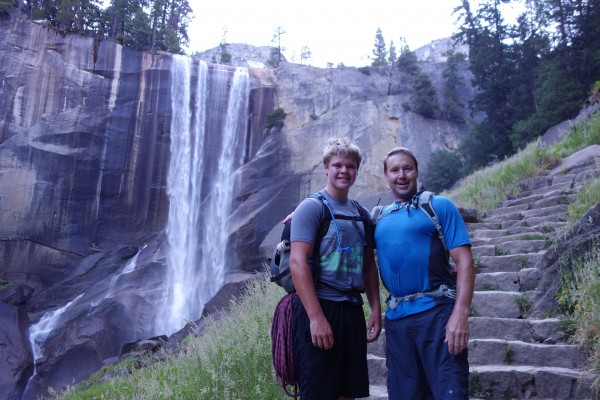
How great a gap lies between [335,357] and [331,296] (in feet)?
1.06

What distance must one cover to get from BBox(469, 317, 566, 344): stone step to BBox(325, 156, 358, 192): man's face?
9.18 ft

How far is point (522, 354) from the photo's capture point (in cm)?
443

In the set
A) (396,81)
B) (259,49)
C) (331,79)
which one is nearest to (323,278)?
(331,79)

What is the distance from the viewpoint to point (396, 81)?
A: 102 feet

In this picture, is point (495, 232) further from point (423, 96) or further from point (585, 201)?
point (423, 96)

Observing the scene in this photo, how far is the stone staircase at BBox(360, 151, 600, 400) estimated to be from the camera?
4016 mm

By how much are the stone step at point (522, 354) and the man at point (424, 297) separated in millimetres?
1959

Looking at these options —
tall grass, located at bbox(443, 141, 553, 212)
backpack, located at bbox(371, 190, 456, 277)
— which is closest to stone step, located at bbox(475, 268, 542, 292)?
backpack, located at bbox(371, 190, 456, 277)

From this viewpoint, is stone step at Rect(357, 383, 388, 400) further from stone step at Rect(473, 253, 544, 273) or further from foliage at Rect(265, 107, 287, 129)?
foliage at Rect(265, 107, 287, 129)

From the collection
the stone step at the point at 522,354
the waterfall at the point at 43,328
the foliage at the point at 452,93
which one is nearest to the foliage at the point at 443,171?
the foliage at the point at 452,93

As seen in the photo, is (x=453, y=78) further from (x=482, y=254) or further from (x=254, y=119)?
(x=482, y=254)

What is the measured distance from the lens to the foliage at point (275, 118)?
26.4 meters

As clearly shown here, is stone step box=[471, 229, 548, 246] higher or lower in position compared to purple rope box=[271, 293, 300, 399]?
higher

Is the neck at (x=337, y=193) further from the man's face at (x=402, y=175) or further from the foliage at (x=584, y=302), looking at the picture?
the foliage at (x=584, y=302)
